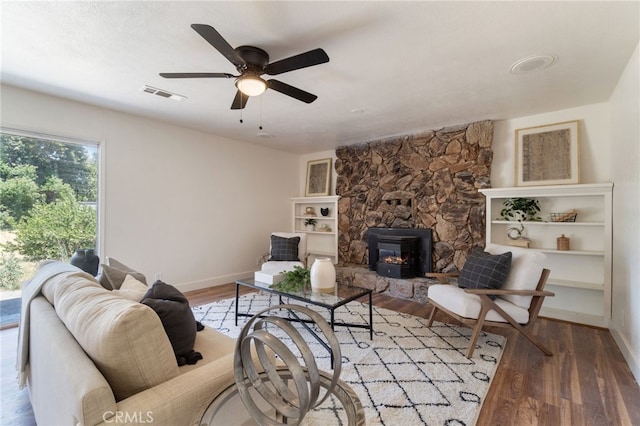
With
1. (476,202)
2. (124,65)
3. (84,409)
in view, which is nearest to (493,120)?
(476,202)

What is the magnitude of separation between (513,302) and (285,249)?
2972mm

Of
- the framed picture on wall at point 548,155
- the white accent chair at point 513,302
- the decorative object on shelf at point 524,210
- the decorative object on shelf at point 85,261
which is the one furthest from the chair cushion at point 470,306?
the decorative object on shelf at point 85,261

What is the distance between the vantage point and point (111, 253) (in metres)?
3.53

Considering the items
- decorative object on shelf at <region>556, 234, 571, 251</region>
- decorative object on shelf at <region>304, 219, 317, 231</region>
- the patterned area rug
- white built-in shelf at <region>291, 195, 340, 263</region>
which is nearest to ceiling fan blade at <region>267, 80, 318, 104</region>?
the patterned area rug

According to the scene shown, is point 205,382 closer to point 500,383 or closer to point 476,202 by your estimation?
point 500,383

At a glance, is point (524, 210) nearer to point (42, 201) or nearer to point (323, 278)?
point (323, 278)

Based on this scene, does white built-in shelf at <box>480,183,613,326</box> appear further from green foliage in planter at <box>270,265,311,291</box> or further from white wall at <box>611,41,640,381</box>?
green foliage in planter at <box>270,265,311,291</box>

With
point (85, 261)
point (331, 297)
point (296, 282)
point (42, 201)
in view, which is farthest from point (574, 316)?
point (42, 201)

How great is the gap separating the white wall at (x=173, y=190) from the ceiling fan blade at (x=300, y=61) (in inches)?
106

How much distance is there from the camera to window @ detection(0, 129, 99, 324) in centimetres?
297

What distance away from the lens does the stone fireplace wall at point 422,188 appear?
13.0ft

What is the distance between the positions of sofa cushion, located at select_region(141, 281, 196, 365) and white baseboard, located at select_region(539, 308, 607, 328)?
3.99 m

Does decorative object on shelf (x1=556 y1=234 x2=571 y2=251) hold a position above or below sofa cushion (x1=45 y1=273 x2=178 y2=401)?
above

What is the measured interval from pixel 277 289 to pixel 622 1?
3.17 m
